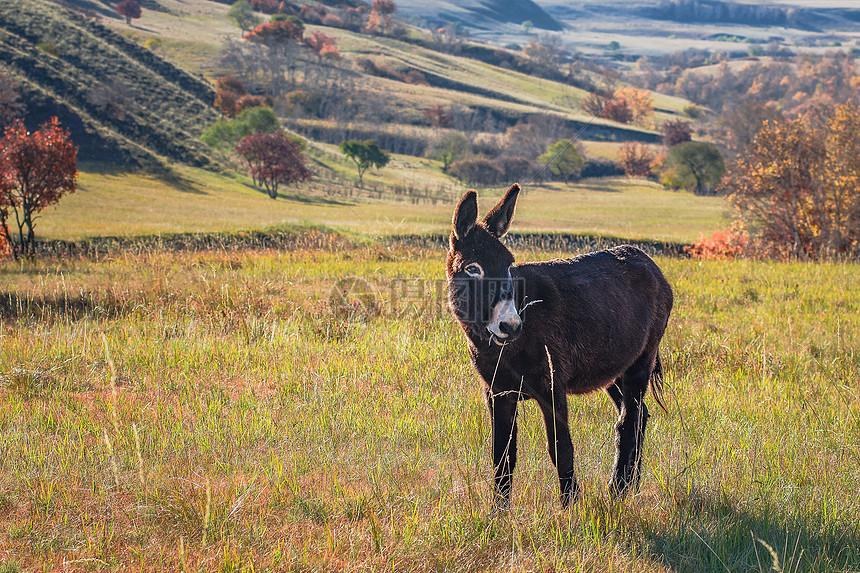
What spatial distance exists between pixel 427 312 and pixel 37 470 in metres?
6.49

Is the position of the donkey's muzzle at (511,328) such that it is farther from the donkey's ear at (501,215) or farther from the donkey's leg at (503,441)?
the donkey's ear at (501,215)

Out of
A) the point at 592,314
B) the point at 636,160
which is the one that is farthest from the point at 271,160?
the point at 636,160

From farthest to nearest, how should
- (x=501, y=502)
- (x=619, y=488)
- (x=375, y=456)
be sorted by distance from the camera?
Answer: (x=375, y=456), (x=619, y=488), (x=501, y=502)

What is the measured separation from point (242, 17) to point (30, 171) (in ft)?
534

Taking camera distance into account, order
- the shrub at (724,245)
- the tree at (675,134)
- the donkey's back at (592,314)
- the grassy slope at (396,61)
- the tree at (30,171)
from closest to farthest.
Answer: the donkey's back at (592,314), the tree at (30,171), the shrub at (724,245), the tree at (675,134), the grassy slope at (396,61)

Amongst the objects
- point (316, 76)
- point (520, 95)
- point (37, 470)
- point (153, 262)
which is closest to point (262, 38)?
point (316, 76)

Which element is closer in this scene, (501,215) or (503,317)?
(503,317)

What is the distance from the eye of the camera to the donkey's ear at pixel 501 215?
369 centimetres

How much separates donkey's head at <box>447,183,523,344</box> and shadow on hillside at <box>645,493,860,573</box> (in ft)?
5.43

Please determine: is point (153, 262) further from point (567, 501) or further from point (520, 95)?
point (520, 95)

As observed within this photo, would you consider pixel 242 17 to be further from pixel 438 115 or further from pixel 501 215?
pixel 501 215

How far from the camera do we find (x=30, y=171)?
19.5m

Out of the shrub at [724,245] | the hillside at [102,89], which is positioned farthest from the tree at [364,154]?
the shrub at [724,245]

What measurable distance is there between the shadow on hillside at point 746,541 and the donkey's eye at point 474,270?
1.97 metres
